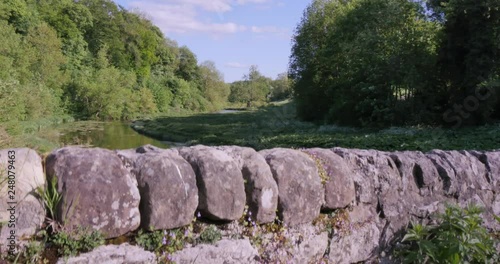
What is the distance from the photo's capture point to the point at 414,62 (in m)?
21.2

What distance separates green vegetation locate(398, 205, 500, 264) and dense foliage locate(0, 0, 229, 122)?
19.4 meters

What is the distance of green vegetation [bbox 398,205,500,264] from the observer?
2.64 m

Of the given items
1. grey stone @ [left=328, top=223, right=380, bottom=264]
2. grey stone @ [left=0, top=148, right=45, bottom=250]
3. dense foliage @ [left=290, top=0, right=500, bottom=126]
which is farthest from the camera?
dense foliage @ [left=290, top=0, right=500, bottom=126]

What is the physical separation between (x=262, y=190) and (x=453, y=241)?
131 cm

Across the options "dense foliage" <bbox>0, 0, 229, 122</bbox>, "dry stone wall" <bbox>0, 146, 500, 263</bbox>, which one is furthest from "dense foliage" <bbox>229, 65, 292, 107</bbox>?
"dry stone wall" <bbox>0, 146, 500, 263</bbox>

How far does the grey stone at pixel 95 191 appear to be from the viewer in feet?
6.39

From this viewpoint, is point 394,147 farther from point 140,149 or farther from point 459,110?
point 140,149

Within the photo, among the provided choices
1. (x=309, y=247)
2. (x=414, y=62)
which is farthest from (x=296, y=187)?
(x=414, y=62)

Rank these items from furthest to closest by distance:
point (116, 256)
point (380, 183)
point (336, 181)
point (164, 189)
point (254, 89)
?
point (254, 89) → point (380, 183) → point (336, 181) → point (164, 189) → point (116, 256)

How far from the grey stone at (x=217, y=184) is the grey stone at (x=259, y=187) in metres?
0.07

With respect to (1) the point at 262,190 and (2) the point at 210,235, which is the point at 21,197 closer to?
(2) the point at 210,235

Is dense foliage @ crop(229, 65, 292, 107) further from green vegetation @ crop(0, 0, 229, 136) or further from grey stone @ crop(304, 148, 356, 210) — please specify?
grey stone @ crop(304, 148, 356, 210)

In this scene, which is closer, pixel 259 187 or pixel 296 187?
pixel 259 187

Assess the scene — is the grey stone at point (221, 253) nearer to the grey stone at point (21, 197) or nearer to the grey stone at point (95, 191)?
the grey stone at point (95, 191)
